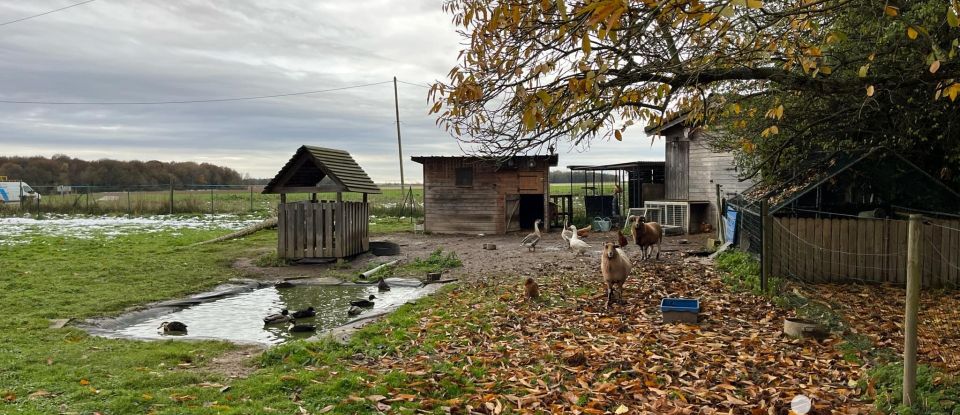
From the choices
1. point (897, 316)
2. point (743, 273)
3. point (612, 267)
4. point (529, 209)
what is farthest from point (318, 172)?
point (897, 316)

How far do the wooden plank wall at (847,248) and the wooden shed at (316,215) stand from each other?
34.8 feet

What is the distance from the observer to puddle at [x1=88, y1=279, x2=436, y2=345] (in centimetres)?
842

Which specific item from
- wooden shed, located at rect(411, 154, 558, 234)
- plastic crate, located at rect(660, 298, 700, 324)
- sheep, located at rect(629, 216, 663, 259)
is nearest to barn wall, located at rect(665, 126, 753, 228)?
wooden shed, located at rect(411, 154, 558, 234)

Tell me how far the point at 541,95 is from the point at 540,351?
125 inches

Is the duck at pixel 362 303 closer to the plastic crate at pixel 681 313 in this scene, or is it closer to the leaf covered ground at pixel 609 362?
the leaf covered ground at pixel 609 362

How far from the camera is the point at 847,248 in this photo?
11.0m

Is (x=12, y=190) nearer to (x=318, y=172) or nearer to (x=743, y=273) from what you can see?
(x=318, y=172)

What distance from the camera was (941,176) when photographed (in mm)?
11242

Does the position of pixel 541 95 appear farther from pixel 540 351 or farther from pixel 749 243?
pixel 749 243

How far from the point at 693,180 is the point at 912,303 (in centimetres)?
2105

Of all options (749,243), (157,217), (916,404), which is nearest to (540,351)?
(916,404)

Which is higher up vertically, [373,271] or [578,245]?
[578,245]

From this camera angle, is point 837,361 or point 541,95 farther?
point 837,361

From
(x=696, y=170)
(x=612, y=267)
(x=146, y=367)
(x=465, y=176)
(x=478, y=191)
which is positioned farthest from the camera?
(x=465, y=176)
